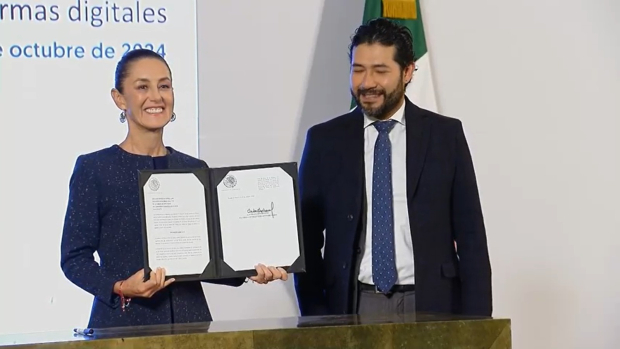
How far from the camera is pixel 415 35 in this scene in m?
4.48

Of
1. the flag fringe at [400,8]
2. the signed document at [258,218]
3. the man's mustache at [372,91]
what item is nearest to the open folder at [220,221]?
the signed document at [258,218]

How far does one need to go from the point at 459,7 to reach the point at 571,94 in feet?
2.47

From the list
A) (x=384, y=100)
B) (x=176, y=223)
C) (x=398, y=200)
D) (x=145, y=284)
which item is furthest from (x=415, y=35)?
(x=145, y=284)

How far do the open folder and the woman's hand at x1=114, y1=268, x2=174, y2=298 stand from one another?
0.02m

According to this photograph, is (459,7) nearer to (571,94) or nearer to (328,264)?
(571,94)

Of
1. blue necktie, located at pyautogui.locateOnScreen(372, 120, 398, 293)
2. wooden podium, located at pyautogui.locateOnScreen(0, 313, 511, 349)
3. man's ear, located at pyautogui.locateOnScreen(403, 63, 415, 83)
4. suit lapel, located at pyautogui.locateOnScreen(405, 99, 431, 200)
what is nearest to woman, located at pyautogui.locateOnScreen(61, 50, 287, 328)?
wooden podium, located at pyautogui.locateOnScreen(0, 313, 511, 349)

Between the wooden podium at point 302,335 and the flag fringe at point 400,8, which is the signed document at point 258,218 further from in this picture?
the flag fringe at point 400,8

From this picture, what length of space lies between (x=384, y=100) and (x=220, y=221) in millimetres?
769

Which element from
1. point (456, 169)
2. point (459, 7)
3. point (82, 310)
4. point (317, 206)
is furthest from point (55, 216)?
point (459, 7)

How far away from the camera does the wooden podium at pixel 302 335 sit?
2.27 m

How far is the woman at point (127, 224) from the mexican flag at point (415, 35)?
1654 millimetres

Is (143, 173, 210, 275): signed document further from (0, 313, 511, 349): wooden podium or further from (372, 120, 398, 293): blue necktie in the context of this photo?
(372, 120, 398, 293): blue necktie

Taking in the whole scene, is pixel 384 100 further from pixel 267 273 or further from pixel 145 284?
pixel 145 284

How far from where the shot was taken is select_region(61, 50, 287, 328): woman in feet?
8.83
